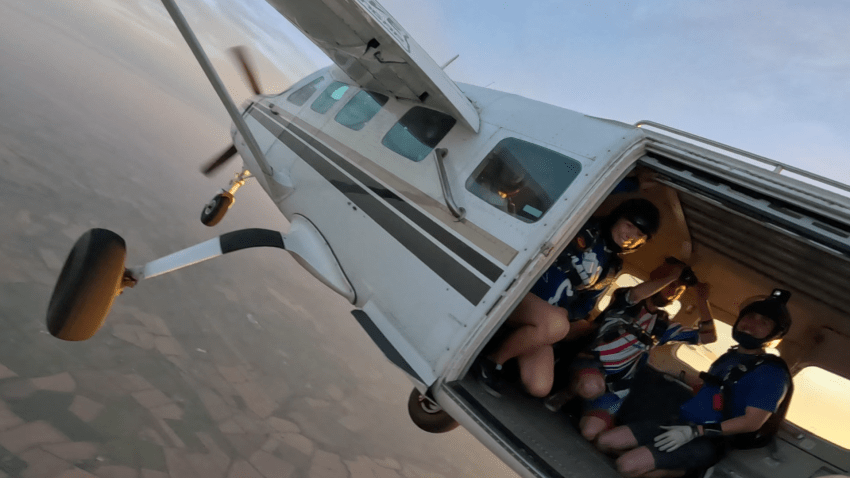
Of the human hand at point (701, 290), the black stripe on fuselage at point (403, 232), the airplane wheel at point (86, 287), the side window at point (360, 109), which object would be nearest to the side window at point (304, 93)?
the black stripe on fuselage at point (403, 232)

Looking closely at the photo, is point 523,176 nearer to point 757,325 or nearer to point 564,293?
point 564,293

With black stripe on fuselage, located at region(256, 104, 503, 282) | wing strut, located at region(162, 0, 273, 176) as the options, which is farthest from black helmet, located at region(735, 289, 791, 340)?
wing strut, located at region(162, 0, 273, 176)

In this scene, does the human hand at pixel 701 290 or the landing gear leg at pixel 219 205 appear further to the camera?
the landing gear leg at pixel 219 205

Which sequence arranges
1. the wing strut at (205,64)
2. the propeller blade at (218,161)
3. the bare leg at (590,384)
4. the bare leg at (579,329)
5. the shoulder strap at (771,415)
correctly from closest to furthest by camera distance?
the shoulder strap at (771,415) < the bare leg at (590,384) < the wing strut at (205,64) < the bare leg at (579,329) < the propeller blade at (218,161)

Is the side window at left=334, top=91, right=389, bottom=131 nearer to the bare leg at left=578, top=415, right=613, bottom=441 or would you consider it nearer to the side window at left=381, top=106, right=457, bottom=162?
the side window at left=381, top=106, right=457, bottom=162

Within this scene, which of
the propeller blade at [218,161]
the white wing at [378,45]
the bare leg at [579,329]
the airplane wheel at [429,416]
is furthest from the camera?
the propeller blade at [218,161]

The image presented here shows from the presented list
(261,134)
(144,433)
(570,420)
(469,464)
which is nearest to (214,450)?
(144,433)

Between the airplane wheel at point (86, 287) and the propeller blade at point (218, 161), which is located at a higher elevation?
the propeller blade at point (218, 161)

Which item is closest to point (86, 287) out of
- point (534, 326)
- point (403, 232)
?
point (403, 232)

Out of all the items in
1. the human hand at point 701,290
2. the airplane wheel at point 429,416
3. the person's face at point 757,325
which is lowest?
the airplane wheel at point 429,416

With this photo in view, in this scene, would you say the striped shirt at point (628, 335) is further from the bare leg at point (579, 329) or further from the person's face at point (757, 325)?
the person's face at point (757, 325)
